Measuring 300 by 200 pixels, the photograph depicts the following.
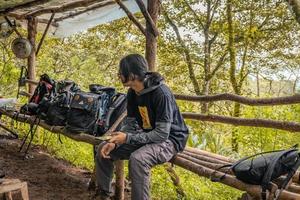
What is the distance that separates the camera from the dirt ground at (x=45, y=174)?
12.5 feet

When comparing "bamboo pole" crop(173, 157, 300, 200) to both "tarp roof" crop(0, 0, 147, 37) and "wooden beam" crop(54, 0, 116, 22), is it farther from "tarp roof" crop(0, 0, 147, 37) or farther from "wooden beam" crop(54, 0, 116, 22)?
"wooden beam" crop(54, 0, 116, 22)

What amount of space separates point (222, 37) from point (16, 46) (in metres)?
4.31

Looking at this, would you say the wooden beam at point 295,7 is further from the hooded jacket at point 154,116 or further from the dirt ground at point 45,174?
the dirt ground at point 45,174

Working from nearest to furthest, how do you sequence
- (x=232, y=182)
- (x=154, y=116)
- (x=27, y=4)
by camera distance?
(x=232, y=182) < (x=154, y=116) < (x=27, y=4)

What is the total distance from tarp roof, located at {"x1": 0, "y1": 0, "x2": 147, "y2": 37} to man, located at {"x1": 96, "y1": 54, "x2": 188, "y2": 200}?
82.8 inches

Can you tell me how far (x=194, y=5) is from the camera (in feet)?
27.5

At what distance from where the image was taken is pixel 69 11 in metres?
6.12

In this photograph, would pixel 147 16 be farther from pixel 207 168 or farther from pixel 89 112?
pixel 207 168

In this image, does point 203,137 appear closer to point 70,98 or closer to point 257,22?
point 70,98

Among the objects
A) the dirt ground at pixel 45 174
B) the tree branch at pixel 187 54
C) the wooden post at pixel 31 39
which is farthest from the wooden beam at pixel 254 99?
the tree branch at pixel 187 54

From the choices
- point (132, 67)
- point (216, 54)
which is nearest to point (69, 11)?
point (216, 54)

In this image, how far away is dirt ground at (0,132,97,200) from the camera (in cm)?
381

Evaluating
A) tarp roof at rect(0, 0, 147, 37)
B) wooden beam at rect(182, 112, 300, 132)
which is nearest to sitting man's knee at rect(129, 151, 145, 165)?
wooden beam at rect(182, 112, 300, 132)

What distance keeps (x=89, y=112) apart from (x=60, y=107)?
0.50 meters
